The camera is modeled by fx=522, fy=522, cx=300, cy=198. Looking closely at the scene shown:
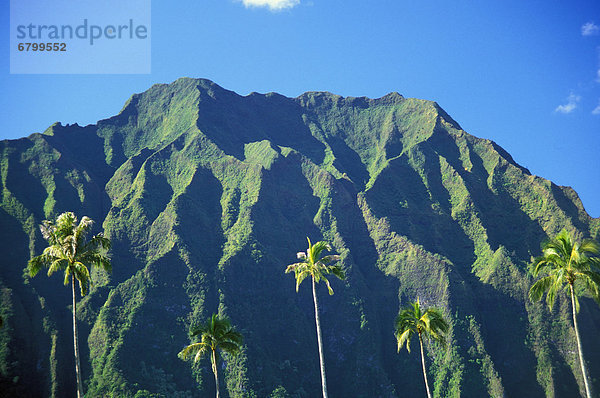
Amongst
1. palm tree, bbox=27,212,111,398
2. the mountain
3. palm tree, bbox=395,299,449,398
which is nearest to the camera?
palm tree, bbox=27,212,111,398

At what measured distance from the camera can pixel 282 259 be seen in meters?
143

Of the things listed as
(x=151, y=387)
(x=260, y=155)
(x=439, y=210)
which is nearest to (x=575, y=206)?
(x=439, y=210)

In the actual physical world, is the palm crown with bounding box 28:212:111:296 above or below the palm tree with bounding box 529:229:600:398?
above

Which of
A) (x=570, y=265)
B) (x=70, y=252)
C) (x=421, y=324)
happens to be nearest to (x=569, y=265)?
(x=570, y=265)

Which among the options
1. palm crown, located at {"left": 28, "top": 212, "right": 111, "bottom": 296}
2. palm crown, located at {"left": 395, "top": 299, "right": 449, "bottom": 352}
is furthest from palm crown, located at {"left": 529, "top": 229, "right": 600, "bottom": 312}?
palm crown, located at {"left": 28, "top": 212, "right": 111, "bottom": 296}

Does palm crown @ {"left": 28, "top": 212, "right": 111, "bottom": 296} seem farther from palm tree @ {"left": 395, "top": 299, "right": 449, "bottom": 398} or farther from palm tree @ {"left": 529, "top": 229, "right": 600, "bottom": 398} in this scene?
palm tree @ {"left": 529, "top": 229, "right": 600, "bottom": 398}

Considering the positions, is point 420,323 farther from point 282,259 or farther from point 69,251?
point 282,259

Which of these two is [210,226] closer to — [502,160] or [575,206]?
[502,160]

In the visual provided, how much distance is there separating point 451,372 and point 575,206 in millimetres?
65173

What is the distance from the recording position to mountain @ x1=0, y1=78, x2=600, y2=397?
11062 cm

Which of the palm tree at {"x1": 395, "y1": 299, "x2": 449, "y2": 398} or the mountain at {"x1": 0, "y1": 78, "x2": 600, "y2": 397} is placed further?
the mountain at {"x1": 0, "y1": 78, "x2": 600, "y2": 397}

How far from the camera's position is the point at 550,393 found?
362 feet

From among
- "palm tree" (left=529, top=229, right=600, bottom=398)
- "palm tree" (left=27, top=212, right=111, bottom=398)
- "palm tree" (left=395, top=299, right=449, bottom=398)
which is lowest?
"palm tree" (left=395, top=299, right=449, bottom=398)

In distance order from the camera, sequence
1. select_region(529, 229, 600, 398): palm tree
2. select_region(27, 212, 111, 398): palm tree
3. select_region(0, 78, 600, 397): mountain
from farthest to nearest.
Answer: select_region(0, 78, 600, 397): mountain → select_region(529, 229, 600, 398): palm tree → select_region(27, 212, 111, 398): palm tree
